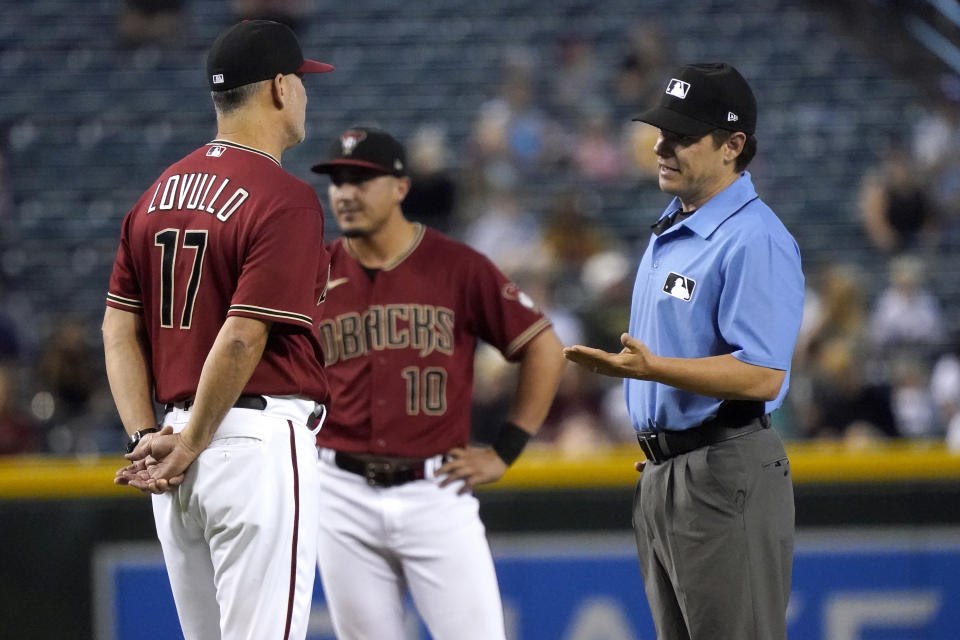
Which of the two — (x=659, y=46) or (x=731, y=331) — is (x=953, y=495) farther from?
(x=659, y=46)

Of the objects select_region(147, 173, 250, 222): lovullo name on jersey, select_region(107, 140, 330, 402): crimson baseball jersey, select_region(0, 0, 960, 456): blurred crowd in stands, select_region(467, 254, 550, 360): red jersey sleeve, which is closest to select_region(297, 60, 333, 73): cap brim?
select_region(107, 140, 330, 402): crimson baseball jersey

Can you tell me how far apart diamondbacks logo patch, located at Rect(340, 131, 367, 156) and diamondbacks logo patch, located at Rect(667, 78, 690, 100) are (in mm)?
1254

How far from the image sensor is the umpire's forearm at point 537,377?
4.09 m

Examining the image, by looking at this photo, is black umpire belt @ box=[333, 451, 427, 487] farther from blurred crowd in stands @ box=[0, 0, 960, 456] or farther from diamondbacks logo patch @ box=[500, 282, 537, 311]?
blurred crowd in stands @ box=[0, 0, 960, 456]

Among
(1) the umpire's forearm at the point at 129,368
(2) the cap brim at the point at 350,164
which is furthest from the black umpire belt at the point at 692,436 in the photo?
(2) the cap brim at the point at 350,164

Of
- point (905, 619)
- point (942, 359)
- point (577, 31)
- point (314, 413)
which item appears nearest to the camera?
point (314, 413)

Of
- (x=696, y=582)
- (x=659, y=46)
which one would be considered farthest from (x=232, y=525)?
(x=659, y=46)

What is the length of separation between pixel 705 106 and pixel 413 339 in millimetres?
1322

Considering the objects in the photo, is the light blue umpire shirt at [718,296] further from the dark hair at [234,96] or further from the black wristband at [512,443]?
the dark hair at [234,96]

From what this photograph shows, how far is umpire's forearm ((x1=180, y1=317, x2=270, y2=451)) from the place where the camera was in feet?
9.00

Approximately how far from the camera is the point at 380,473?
3865 mm

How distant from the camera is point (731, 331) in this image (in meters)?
2.95

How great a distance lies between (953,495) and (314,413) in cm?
293

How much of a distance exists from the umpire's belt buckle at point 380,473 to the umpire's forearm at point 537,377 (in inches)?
19.4
